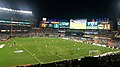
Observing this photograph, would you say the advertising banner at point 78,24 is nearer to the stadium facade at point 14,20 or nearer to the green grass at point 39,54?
the stadium facade at point 14,20

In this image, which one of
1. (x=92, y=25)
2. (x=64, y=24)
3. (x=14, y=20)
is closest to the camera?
(x=92, y=25)

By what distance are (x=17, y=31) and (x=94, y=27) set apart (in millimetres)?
50848

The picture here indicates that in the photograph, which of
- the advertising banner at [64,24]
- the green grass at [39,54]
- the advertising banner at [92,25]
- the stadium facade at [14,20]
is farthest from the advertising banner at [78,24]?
the green grass at [39,54]

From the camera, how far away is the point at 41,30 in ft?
375

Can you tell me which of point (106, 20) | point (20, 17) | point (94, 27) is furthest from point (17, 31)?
point (106, 20)

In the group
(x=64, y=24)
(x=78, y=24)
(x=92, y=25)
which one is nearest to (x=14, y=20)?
(x=64, y=24)

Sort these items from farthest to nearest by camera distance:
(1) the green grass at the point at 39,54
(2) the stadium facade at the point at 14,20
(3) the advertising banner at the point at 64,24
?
1. (3) the advertising banner at the point at 64,24
2. (2) the stadium facade at the point at 14,20
3. (1) the green grass at the point at 39,54

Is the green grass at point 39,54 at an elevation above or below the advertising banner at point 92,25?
below

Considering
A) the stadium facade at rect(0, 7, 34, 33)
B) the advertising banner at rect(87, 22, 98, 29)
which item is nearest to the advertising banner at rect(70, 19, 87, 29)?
the advertising banner at rect(87, 22, 98, 29)

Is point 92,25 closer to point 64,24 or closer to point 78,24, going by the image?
point 78,24

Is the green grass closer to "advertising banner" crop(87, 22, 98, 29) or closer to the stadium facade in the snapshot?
"advertising banner" crop(87, 22, 98, 29)

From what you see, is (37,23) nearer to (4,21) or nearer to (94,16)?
(4,21)

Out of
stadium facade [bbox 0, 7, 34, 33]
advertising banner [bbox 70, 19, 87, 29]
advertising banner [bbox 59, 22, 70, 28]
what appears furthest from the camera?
advertising banner [bbox 59, 22, 70, 28]

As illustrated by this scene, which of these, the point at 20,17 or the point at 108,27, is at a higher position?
the point at 20,17
